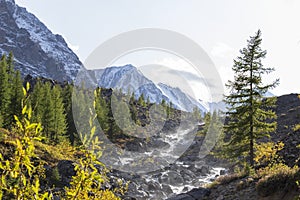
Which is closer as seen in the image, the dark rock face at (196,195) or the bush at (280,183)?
the bush at (280,183)

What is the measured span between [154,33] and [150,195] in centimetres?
1697

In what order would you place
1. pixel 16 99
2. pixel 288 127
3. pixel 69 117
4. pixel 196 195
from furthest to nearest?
pixel 69 117 < pixel 288 127 < pixel 16 99 < pixel 196 195

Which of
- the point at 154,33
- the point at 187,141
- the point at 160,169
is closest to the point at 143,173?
the point at 160,169

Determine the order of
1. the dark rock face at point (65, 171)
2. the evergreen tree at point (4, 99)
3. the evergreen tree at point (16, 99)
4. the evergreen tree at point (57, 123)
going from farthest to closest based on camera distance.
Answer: the evergreen tree at point (57, 123) < the evergreen tree at point (16, 99) < the evergreen tree at point (4, 99) < the dark rock face at point (65, 171)

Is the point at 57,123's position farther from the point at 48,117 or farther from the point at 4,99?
the point at 4,99

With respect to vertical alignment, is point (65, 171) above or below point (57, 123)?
below

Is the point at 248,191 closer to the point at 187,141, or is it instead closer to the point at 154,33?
the point at 154,33

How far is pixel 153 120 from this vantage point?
84688 millimetres

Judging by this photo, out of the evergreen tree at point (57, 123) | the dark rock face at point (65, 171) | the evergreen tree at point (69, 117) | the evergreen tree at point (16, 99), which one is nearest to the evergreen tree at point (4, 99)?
the evergreen tree at point (16, 99)

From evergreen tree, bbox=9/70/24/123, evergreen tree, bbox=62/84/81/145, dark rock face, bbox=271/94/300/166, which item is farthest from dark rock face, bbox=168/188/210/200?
evergreen tree, bbox=62/84/81/145

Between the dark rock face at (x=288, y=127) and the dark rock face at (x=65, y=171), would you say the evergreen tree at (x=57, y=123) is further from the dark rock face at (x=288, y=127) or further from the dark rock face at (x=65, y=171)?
the dark rock face at (x=288, y=127)

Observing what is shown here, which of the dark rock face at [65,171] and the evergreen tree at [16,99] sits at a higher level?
the evergreen tree at [16,99]

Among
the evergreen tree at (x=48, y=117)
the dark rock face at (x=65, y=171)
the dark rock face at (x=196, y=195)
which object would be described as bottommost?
the dark rock face at (x=65, y=171)

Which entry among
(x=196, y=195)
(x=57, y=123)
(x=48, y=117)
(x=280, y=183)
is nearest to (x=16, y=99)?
(x=48, y=117)
